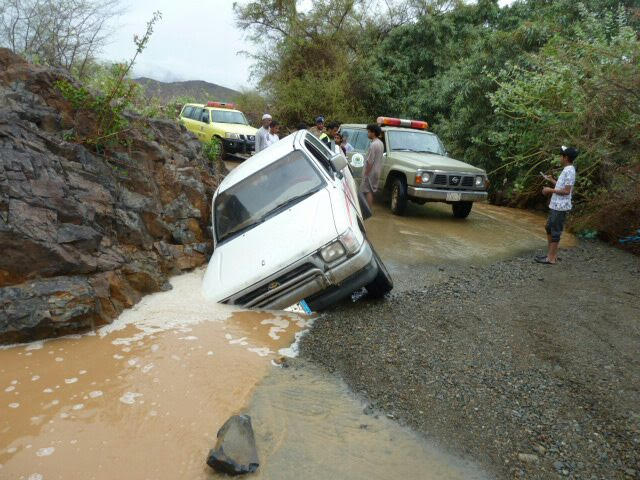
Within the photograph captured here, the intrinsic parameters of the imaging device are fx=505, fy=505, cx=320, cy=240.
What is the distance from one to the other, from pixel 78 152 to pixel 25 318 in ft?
8.47

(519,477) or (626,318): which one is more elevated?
(626,318)

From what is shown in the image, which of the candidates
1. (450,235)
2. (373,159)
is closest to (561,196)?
(450,235)

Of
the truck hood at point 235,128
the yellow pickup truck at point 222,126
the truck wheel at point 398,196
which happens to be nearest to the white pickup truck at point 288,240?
the truck wheel at point 398,196

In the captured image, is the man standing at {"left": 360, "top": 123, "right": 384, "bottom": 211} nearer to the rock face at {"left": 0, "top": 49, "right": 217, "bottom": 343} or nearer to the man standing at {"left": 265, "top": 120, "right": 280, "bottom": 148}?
the man standing at {"left": 265, "top": 120, "right": 280, "bottom": 148}

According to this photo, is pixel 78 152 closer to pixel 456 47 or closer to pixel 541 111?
pixel 541 111

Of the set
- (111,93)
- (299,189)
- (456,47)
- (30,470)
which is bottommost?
(30,470)

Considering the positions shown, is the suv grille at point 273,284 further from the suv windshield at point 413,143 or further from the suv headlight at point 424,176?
the suv windshield at point 413,143

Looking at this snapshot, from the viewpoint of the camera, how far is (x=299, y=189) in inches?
213

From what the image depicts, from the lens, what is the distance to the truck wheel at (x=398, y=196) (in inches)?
379

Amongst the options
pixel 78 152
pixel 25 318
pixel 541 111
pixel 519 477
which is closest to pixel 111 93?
pixel 78 152

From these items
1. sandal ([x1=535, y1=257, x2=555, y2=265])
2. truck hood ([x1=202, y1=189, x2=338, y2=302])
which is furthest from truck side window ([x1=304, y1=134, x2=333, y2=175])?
sandal ([x1=535, y1=257, x2=555, y2=265])

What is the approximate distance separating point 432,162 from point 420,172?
47 centimetres

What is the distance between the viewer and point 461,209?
10180mm

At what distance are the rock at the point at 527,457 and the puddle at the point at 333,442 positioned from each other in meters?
0.27
